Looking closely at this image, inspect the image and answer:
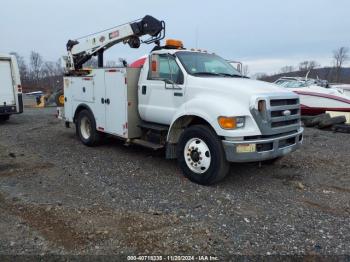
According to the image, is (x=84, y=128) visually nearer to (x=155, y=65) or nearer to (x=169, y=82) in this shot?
(x=155, y=65)

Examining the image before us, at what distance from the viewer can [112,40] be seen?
869cm

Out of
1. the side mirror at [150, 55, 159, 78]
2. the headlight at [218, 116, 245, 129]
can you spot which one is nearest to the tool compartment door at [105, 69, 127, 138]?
the side mirror at [150, 55, 159, 78]

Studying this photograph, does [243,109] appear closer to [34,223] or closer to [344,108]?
[34,223]

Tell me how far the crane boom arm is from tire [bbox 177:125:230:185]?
10.3 ft

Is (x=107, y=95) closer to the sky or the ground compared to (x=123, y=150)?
closer to the sky

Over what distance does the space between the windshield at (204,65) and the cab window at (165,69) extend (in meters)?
0.17

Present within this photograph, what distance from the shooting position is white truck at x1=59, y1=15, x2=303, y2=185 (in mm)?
5398

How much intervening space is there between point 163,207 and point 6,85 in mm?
10509

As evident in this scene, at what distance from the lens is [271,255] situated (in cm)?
362

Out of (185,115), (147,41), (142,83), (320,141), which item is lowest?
(320,141)

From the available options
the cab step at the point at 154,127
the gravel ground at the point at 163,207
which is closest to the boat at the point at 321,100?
the gravel ground at the point at 163,207

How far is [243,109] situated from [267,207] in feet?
4.89

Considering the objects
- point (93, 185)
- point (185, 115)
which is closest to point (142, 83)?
point (185, 115)

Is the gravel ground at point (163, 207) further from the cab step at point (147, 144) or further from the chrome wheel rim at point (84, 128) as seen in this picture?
the chrome wheel rim at point (84, 128)
